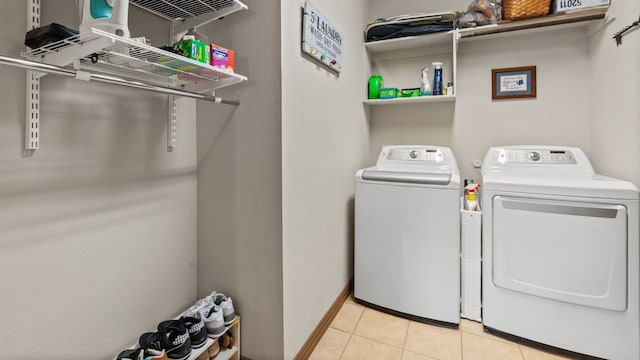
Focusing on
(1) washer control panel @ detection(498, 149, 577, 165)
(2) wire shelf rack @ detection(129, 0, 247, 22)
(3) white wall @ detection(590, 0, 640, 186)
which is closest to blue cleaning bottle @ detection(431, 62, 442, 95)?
(1) washer control panel @ detection(498, 149, 577, 165)

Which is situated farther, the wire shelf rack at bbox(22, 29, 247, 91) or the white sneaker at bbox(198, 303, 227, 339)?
the white sneaker at bbox(198, 303, 227, 339)

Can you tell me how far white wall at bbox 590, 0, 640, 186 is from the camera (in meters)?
1.48

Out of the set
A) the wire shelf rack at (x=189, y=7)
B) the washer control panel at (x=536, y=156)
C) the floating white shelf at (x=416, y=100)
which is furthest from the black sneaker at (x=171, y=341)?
the washer control panel at (x=536, y=156)

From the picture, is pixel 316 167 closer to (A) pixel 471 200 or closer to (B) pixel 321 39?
(B) pixel 321 39

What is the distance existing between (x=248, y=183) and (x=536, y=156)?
184cm

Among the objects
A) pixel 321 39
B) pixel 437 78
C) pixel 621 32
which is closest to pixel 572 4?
pixel 621 32

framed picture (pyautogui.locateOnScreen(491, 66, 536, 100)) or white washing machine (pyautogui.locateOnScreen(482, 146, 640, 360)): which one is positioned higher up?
framed picture (pyautogui.locateOnScreen(491, 66, 536, 100))

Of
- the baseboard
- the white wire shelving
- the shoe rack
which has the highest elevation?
the white wire shelving

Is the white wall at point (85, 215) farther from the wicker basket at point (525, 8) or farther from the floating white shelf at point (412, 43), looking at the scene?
the wicker basket at point (525, 8)

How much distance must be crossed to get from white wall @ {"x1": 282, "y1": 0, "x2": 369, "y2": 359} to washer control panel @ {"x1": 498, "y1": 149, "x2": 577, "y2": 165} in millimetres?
1035

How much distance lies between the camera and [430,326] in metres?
1.79

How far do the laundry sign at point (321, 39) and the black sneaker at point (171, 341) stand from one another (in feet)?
4.50

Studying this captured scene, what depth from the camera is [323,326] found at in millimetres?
1699

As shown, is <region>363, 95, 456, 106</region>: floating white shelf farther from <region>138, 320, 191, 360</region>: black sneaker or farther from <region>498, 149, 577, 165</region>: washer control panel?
<region>138, 320, 191, 360</region>: black sneaker
